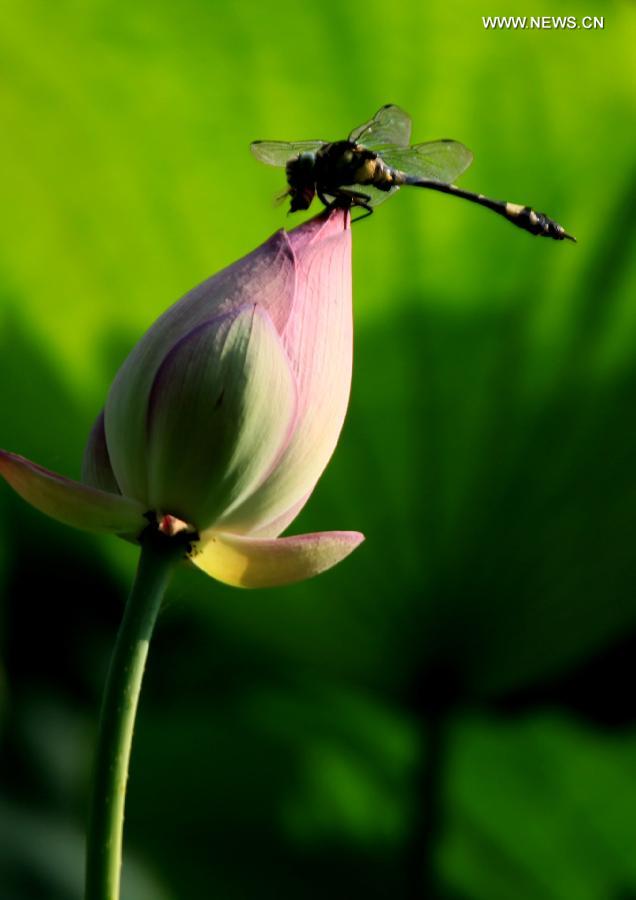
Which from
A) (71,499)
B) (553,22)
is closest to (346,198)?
(71,499)

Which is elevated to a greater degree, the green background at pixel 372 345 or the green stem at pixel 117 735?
the green background at pixel 372 345

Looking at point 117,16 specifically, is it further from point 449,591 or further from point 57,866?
point 57,866

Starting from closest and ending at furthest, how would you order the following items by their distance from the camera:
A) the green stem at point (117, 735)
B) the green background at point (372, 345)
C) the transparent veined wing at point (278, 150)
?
the green stem at point (117, 735) → the transparent veined wing at point (278, 150) → the green background at point (372, 345)

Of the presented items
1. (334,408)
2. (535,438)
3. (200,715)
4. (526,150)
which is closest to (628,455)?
(535,438)

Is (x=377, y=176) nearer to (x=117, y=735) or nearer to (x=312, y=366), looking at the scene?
(x=312, y=366)

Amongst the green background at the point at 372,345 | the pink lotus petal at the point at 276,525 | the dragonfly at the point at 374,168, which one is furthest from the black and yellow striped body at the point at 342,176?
the green background at the point at 372,345

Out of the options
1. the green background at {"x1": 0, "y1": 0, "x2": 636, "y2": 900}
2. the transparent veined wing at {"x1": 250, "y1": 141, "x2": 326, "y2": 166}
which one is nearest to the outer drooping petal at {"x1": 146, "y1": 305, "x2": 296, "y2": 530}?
the transparent veined wing at {"x1": 250, "y1": 141, "x2": 326, "y2": 166}

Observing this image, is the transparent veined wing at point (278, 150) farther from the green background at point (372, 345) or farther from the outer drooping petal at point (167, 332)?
the green background at point (372, 345)
